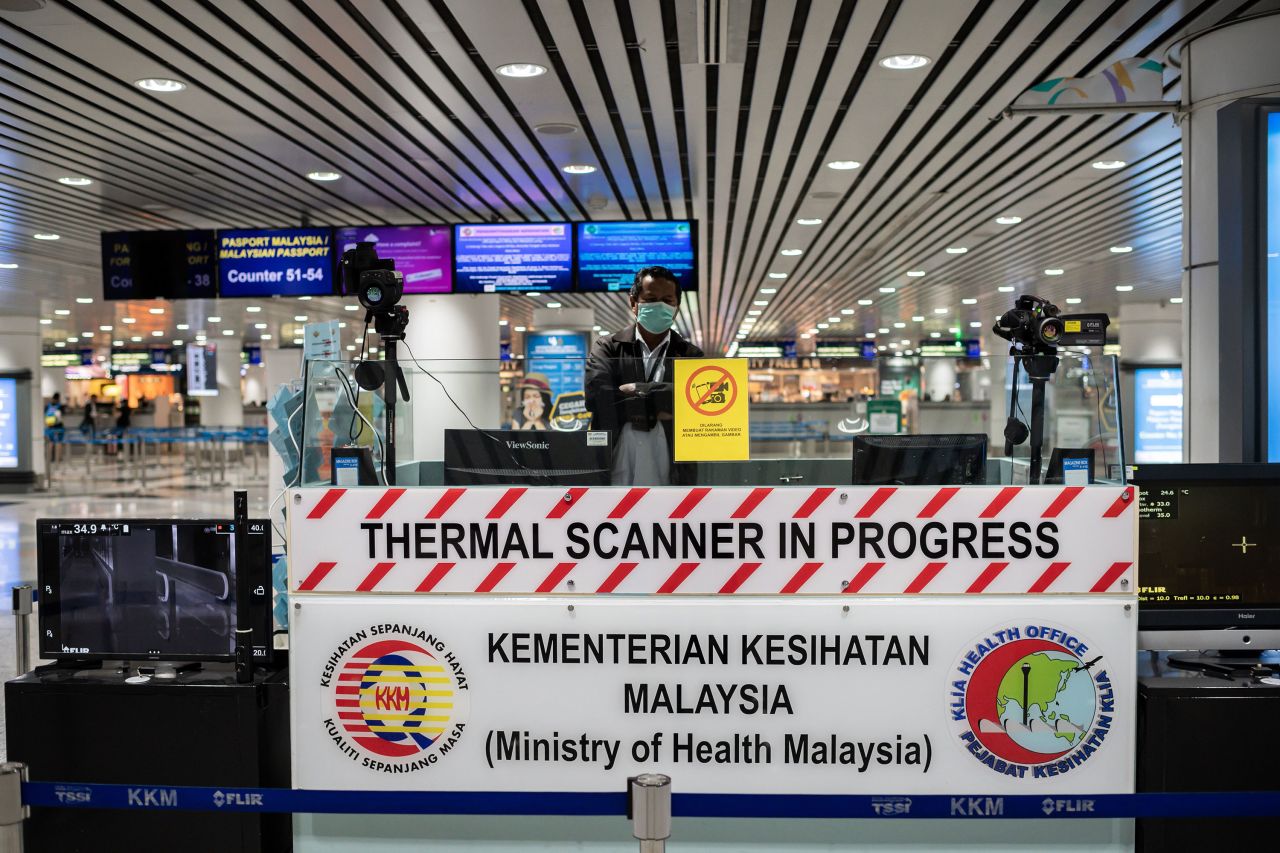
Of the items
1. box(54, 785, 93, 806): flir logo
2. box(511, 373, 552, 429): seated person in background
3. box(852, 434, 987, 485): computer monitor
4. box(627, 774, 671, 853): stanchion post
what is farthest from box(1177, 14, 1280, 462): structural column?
box(54, 785, 93, 806): flir logo

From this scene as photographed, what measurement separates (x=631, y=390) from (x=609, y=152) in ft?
17.2

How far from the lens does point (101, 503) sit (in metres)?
16.6

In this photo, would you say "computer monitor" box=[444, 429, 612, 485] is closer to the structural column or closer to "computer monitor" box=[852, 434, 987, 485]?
"computer monitor" box=[852, 434, 987, 485]

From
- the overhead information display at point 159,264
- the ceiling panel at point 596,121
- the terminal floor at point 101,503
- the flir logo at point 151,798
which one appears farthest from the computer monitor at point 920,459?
the overhead information display at point 159,264

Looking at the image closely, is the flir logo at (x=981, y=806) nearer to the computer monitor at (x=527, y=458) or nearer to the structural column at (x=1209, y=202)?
the computer monitor at (x=527, y=458)

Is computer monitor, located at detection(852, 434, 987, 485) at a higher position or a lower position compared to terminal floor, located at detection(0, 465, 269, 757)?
higher

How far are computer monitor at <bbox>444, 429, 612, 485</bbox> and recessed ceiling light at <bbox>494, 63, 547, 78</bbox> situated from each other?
3.31 meters

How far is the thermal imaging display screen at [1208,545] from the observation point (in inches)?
121

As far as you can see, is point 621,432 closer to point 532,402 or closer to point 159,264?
point 532,402

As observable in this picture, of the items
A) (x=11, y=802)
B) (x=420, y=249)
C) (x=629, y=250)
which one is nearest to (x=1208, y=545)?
(x=11, y=802)

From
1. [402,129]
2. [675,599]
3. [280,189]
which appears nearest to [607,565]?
[675,599]

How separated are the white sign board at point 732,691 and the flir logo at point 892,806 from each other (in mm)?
407

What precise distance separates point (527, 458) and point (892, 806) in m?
1.35

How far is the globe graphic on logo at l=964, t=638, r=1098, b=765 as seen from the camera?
113 inches
